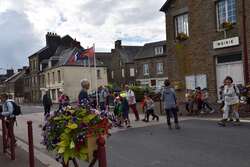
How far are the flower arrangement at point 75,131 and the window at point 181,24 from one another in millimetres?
20823

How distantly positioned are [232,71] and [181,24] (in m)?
5.15

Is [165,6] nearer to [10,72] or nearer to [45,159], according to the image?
[45,159]

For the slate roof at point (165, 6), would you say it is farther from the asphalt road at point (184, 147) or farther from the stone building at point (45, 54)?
the stone building at point (45, 54)

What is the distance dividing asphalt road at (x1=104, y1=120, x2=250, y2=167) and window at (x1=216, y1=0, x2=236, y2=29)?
9924mm

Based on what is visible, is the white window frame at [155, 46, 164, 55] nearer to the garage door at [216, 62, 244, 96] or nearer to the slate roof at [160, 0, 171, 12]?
the slate roof at [160, 0, 171, 12]

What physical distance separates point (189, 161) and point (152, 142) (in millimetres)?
3152

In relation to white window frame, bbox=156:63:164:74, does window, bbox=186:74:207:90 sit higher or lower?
lower

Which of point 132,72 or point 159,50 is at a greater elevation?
point 159,50

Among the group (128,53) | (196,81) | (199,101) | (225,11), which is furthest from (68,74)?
(199,101)

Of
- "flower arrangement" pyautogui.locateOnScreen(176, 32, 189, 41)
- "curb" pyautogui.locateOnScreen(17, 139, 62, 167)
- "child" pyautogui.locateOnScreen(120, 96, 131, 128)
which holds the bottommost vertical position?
"curb" pyautogui.locateOnScreen(17, 139, 62, 167)

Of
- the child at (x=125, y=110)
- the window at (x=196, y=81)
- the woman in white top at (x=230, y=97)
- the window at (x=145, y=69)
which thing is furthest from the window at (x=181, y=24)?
the window at (x=145, y=69)

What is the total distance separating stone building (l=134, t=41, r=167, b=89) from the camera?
64.2 metres

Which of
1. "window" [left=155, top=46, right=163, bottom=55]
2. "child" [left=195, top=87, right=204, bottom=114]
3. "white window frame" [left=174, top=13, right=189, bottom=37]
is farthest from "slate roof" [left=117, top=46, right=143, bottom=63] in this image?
"child" [left=195, top=87, right=204, bottom=114]

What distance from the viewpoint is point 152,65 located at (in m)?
65.4
